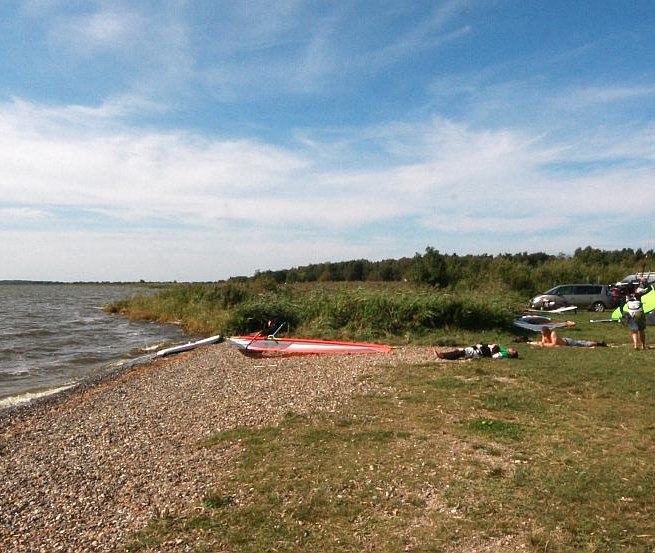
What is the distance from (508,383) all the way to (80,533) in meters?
8.86

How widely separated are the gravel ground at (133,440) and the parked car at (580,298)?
1957cm

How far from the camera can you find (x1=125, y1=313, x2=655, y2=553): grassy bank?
5.19 meters

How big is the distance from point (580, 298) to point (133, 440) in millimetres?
30796

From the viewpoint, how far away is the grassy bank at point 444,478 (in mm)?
5188

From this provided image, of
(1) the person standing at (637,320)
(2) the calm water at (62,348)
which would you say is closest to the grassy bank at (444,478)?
(1) the person standing at (637,320)

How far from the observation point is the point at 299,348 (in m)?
18.6

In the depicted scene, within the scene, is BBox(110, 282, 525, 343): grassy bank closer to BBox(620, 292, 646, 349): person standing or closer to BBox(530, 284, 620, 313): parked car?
BBox(620, 292, 646, 349): person standing

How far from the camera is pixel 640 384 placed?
1119cm

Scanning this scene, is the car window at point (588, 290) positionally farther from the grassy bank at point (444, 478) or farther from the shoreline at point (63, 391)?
the shoreline at point (63, 391)

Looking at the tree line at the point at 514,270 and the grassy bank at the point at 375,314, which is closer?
the grassy bank at the point at 375,314

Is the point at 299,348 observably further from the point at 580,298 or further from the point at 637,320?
the point at 580,298

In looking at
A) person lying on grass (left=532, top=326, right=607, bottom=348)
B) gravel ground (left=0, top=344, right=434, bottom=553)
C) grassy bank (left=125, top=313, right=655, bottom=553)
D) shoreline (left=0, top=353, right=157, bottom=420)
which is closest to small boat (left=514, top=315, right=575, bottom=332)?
person lying on grass (left=532, top=326, right=607, bottom=348)

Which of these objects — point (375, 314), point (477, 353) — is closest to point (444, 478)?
point (477, 353)

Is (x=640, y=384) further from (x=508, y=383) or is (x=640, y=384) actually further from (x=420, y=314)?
(x=420, y=314)
